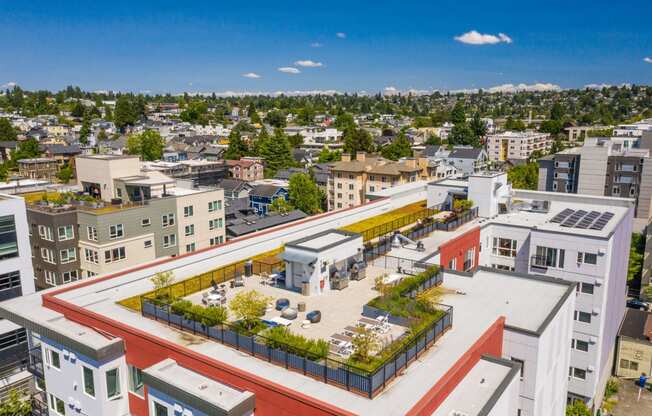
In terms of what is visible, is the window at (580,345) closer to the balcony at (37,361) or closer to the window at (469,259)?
the window at (469,259)

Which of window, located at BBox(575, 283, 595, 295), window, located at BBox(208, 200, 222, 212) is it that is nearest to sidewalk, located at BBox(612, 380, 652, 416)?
window, located at BBox(575, 283, 595, 295)

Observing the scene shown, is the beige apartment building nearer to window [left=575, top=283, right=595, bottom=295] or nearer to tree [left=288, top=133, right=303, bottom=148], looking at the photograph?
window [left=575, top=283, right=595, bottom=295]

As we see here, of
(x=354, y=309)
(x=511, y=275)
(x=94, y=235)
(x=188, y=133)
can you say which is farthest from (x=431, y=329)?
(x=188, y=133)

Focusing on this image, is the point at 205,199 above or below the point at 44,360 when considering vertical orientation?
above

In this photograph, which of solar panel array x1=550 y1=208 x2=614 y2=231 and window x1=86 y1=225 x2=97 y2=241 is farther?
window x1=86 y1=225 x2=97 y2=241

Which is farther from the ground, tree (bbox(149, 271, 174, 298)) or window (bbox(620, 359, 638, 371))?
tree (bbox(149, 271, 174, 298))

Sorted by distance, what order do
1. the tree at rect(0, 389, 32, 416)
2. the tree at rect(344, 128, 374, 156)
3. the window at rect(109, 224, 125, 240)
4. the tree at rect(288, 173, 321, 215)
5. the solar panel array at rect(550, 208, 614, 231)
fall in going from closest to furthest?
the tree at rect(0, 389, 32, 416)
the solar panel array at rect(550, 208, 614, 231)
the window at rect(109, 224, 125, 240)
the tree at rect(288, 173, 321, 215)
the tree at rect(344, 128, 374, 156)

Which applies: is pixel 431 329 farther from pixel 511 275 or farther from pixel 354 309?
pixel 511 275
